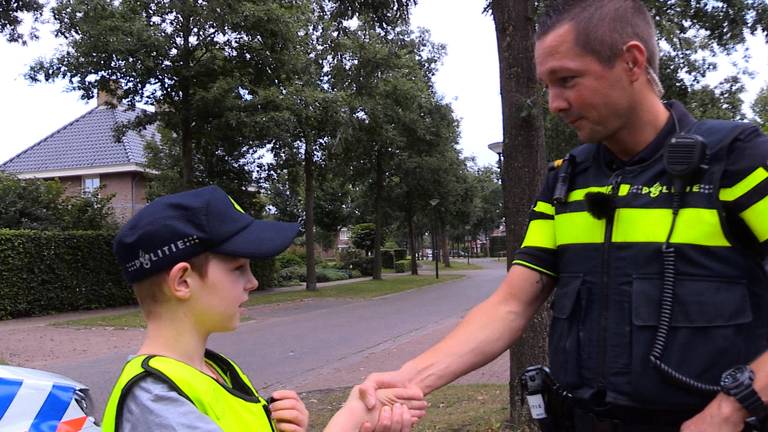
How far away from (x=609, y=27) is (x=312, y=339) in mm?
11219

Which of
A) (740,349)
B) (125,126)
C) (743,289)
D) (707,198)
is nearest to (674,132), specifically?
(707,198)

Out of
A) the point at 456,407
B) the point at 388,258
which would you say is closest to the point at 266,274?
the point at 456,407

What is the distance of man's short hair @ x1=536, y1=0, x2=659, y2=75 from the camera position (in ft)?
5.68

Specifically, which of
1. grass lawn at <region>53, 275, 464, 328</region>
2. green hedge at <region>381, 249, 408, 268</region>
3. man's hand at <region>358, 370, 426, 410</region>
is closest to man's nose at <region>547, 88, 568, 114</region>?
man's hand at <region>358, 370, 426, 410</region>

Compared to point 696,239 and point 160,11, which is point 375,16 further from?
point 160,11

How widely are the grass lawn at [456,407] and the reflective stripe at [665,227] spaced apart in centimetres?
399

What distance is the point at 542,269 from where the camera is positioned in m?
2.04

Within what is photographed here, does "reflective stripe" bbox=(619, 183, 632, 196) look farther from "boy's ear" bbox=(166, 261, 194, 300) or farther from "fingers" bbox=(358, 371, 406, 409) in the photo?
"boy's ear" bbox=(166, 261, 194, 300)

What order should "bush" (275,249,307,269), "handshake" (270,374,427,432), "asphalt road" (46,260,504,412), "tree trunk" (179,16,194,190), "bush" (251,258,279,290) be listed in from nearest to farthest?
1. "handshake" (270,374,427,432)
2. "asphalt road" (46,260,504,412)
3. "tree trunk" (179,16,194,190)
4. "bush" (251,258,279,290)
5. "bush" (275,249,307,269)

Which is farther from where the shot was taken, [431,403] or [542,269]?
[431,403]

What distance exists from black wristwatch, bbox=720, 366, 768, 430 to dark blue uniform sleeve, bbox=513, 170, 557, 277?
0.66 meters

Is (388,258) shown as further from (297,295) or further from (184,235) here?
(184,235)

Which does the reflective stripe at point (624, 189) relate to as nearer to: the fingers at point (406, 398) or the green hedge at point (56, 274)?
the fingers at point (406, 398)

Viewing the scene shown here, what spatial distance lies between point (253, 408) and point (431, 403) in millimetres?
5683
